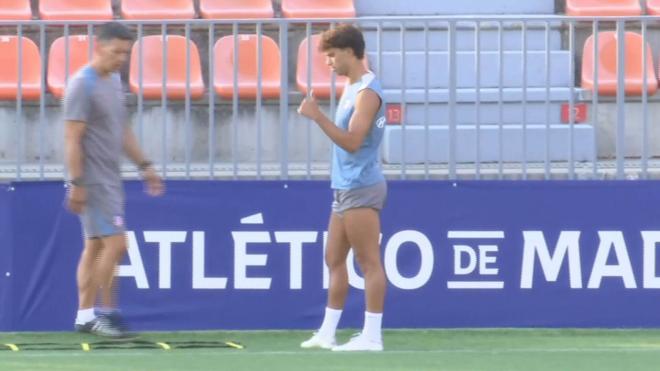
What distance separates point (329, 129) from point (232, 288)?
1824 mm

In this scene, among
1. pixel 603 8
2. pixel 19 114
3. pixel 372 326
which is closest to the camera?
pixel 372 326

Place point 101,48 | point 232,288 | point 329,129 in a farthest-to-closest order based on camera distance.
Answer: point 232,288
point 101,48
point 329,129

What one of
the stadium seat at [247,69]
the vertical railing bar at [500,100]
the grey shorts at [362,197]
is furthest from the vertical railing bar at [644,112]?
the stadium seat at [247,69]

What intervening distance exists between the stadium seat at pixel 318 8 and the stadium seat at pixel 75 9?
5.30 ft

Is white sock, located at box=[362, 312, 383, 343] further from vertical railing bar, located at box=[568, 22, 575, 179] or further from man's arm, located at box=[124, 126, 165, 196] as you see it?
vertical railing bar, located at box=[568, 22, 575, 179]

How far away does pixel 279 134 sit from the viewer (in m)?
9.23

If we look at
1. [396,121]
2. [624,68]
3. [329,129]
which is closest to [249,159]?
[396,121]

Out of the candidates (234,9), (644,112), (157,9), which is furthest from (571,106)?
(157,9)

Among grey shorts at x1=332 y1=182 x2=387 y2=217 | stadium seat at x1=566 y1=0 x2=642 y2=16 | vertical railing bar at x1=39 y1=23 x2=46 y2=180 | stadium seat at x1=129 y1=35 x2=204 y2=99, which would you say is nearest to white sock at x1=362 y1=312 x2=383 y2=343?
grey shorts at x1=332 y1=182 x2=387 y2=217

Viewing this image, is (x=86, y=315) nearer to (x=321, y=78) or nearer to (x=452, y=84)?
(x=321, y=78)

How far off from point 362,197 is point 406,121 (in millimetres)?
1355

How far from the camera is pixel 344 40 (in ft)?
25.8

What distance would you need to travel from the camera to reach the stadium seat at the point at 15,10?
1312cm

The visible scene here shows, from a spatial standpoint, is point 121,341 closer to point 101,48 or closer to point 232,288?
point 232,288
